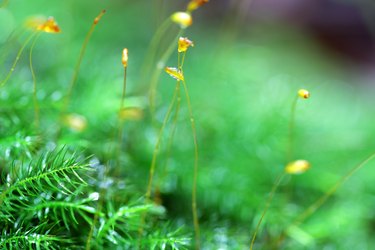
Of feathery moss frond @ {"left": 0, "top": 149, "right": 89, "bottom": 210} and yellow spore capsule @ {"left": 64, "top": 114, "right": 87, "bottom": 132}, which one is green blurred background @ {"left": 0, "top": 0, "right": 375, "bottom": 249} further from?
feathery moss frond @ {"left": 0, "top": 149, "right": 89, "bottom": 210}

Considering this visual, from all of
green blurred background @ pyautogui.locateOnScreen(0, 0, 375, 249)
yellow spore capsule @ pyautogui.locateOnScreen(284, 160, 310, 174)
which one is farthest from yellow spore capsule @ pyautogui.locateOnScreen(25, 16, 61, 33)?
yellow spore capsule @ pyautogui.locateOnScreen(284, 160, 310, 174)

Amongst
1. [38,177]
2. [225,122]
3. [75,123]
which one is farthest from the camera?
[225,122]

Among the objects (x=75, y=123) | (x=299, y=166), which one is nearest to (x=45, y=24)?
(x=75, y=123)

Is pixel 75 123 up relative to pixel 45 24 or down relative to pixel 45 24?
down

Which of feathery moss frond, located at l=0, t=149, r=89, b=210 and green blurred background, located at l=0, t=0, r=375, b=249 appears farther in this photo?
green blurred background, located at l=0, t=0, r=375, b=249

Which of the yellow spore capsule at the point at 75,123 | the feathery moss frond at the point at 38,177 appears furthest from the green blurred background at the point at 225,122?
the feathery moss frond at the point at 38,177

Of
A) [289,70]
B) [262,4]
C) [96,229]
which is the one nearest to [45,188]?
[96,229]

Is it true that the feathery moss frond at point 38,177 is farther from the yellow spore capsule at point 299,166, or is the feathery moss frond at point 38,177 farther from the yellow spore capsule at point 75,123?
the yellow spore capsule at point 299,166

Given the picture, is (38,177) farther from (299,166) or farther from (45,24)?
(299,166)

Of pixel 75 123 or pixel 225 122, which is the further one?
pixel 225 122

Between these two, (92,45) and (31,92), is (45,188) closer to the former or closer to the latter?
(31,92)
